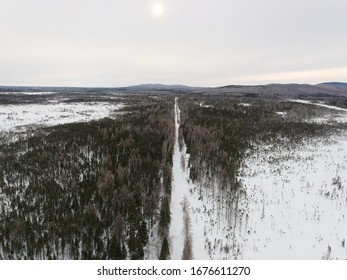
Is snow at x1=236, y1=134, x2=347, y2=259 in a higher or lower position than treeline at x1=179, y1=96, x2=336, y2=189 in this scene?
lower

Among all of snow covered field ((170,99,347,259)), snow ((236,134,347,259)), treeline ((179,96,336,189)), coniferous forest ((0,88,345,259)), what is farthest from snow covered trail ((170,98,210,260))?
snow ((236,134,347,259))

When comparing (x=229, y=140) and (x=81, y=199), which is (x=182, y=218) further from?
(x=229, y=140)

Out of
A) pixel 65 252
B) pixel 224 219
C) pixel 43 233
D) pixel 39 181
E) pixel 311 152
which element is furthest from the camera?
pixel 311 152

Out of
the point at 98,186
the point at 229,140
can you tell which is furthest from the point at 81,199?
the point at 229,140

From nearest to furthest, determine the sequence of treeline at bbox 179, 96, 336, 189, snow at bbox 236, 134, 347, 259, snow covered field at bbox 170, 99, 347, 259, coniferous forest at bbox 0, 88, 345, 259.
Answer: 1. coniferous forest at bbox 0, 88, 345, 259
2. snow covered field at bbox 170, 99, 347, 259
3. snow at bbox 236, 134, 347, 259
4. treeline at bbox 179, 96, 336, 189

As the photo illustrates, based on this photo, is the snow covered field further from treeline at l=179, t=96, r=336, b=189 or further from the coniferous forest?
treeline at l=179, t=96, r=336, b=189

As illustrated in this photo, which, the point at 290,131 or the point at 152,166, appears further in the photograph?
the point at 290,131

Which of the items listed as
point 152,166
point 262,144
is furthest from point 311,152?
point 152,166
